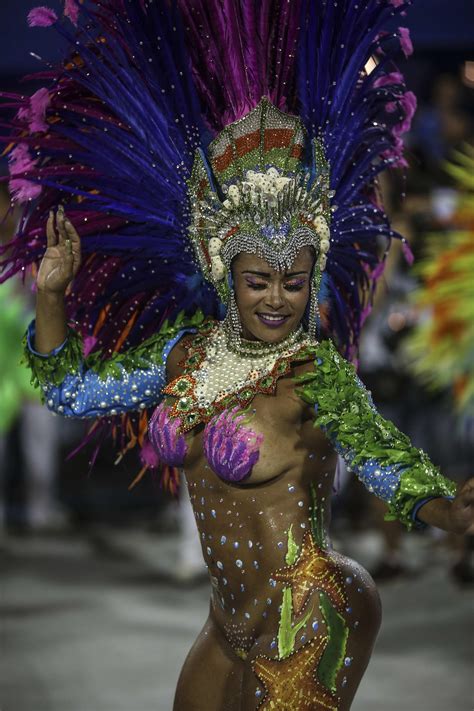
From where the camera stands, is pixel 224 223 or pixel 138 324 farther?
pixel 138 324

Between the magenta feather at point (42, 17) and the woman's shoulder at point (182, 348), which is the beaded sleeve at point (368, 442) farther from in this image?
the magenta feather at point (42, 17)

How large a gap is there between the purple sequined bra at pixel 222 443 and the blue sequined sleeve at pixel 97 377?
15 cm

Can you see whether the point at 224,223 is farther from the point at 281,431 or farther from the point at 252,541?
the point at 252,541

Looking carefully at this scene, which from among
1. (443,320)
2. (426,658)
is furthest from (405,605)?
(443,320)

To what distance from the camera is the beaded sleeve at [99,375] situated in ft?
10.7

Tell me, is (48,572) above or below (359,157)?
below

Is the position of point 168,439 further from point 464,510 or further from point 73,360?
point 464,510

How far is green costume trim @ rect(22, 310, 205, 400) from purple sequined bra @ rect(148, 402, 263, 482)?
186 millimetres

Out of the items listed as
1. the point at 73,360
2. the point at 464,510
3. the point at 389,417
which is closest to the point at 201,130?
the point at 73,360

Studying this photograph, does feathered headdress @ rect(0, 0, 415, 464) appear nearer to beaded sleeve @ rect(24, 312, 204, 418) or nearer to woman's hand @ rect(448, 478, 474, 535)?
beaded sleeve @ rect(24, 312, 204, 418)

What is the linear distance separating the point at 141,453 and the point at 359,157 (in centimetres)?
98

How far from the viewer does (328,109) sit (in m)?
3.24

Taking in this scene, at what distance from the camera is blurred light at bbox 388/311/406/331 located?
7.02 meters

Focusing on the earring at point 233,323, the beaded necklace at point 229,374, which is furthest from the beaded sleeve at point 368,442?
the earring at point 233,323
